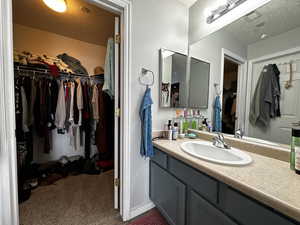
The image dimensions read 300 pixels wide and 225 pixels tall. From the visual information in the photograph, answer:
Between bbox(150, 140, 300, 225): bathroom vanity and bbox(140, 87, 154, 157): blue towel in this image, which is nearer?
bbox(150, 140, 300, 225): bathroom vanity

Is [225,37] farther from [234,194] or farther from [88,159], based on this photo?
[88,159]

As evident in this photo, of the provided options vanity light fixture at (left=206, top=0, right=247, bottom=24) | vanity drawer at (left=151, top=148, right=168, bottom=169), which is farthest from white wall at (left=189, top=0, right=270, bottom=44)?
vanity drawer at (left=151, top=148, right=168, bottom=169)

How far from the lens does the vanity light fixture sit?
1.15m

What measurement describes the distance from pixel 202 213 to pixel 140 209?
83 cm

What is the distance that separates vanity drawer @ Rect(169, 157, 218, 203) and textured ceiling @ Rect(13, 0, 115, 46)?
78.9 inches

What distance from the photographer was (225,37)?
1301mm

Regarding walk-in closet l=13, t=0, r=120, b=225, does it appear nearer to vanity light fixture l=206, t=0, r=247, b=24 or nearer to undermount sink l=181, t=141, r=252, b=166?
undermount sink l=181, t=141, r=252, b=166

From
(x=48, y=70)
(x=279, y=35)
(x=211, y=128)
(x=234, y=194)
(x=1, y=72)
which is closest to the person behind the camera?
(x=234, y=194)

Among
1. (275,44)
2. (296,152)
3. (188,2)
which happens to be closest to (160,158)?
(296,152)

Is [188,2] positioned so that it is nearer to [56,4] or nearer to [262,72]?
[262,72]

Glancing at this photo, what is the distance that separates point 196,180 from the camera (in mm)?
836

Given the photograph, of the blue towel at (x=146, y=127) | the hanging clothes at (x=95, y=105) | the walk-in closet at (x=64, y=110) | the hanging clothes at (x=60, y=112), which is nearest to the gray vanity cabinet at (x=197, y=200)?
the blue towel at (x=146, y=127)

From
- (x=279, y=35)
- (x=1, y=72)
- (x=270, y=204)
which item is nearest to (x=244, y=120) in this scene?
(x=279, y=35)

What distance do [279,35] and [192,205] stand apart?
1.37 meters
